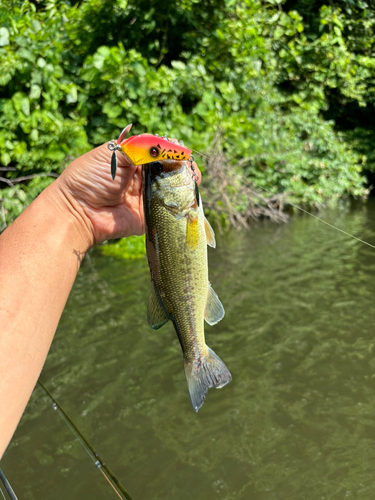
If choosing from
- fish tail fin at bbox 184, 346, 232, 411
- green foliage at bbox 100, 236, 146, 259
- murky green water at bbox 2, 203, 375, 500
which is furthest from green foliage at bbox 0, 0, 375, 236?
fish tail fin at bbox 184, 346, 232, 411

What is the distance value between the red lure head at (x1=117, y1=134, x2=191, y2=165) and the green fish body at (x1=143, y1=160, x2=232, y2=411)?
16 cm

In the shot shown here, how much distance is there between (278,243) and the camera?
8172 mm

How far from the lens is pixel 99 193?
2.04 m

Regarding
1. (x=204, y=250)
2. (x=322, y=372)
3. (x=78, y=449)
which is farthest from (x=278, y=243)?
(x=204, y=250)

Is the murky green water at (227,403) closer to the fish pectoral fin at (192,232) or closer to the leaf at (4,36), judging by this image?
the fish pectoral fin at (192,232)

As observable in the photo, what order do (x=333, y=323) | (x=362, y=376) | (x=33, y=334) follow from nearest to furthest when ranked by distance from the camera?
1. (x=33, y=334)
2. (x=362, y=376)
3. (x=333, y=323)

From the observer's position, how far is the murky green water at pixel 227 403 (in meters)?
3.10

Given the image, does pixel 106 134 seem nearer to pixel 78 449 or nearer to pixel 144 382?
pixel 144 382

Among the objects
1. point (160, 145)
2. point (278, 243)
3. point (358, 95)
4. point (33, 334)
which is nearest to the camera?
point (160, 145)

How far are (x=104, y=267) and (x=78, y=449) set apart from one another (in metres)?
4.25

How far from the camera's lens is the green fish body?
1.66 meters

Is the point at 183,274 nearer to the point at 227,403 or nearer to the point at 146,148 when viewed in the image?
the point at 146,148

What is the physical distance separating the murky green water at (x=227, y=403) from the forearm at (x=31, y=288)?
1.93m

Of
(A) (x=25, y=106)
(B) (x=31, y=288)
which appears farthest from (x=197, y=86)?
(B) (x=31, y=288)
